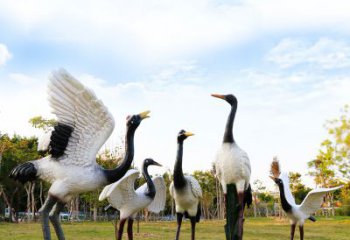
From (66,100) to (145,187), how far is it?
10.9ft

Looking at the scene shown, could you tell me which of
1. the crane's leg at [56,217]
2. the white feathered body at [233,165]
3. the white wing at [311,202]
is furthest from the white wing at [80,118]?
the white wing at [311,202]

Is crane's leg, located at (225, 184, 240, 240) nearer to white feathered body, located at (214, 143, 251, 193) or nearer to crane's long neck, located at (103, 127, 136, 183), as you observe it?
white feathered body, located at (214, 143, 251, 193)

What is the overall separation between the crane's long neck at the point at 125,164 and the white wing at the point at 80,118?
0.25 m

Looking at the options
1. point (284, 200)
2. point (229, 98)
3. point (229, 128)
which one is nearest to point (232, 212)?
point (229, 128)

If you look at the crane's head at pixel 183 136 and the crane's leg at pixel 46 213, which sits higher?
the crane's head at pixel 183 136

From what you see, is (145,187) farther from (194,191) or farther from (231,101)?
(231,101)

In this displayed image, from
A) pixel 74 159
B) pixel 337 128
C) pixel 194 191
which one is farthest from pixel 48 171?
pixel 337 128


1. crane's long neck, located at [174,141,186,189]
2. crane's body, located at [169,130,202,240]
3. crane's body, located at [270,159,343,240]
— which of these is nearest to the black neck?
crane's body, located at [270,159,343,240]

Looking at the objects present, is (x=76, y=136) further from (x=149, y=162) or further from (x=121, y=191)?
(x=149, y=162)

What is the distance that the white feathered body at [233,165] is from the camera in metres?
5.62

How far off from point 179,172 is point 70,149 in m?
2.49

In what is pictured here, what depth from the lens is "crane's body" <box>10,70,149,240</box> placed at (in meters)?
4.57

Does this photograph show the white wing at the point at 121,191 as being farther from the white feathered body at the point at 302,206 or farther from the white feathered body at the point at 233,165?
the white feathered body at the point at 302,206

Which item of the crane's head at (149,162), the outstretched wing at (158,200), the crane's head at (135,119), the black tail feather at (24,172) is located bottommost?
the outstretched wing at (158,200)
